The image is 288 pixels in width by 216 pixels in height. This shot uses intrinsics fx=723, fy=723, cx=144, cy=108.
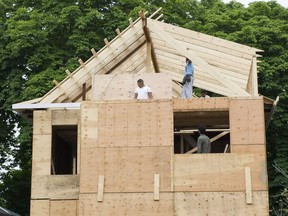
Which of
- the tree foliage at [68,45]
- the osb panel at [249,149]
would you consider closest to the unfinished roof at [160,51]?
the osb panel at [249,149]

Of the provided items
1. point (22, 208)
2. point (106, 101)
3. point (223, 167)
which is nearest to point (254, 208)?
point (223, 167)

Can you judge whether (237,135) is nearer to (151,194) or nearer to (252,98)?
(252,98)

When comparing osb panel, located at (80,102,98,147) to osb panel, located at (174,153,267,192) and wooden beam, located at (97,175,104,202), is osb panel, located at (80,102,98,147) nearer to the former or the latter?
wooden beam, located at (97,175,104,202)

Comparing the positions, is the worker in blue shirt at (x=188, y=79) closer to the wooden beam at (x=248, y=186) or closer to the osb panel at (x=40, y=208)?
the wooden beam at (x=248, y=186)

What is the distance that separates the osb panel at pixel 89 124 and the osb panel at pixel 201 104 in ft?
6.90

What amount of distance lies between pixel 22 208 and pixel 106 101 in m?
16.4

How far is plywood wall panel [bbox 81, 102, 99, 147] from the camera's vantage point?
18719 mm

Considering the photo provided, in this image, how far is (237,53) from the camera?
20.9 meters

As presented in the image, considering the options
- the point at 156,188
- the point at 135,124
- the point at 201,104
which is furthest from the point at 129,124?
the point at 201,104

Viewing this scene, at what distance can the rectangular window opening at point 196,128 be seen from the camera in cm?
2017

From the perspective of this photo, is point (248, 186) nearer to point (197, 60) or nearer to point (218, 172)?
point (218, 172)

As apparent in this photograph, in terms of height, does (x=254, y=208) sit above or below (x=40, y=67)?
below

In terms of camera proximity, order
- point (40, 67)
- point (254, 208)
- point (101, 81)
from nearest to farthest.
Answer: point (254, 208)
point (101, 81)
point (40, 67)

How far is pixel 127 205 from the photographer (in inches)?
717
